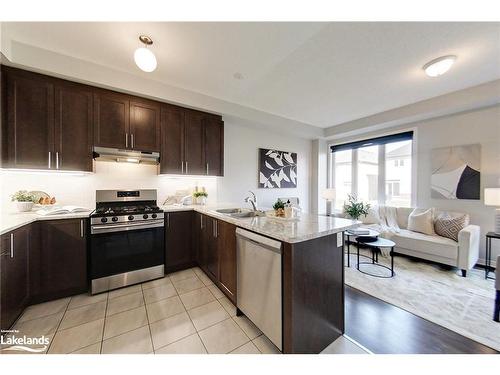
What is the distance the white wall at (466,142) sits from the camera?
294 centimetres

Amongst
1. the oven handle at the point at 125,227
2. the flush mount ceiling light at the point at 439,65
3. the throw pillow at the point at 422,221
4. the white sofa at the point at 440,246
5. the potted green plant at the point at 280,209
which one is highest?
the flush mount ceiling light at the point at 439,65

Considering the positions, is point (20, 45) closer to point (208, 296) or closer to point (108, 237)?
point (108, 237)

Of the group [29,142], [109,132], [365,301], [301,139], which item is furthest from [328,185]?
[29,142]

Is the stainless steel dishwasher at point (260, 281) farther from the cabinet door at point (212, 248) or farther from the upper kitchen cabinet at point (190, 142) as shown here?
the upper kitchen cabinet at point (190, 142)

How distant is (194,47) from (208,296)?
279 cm

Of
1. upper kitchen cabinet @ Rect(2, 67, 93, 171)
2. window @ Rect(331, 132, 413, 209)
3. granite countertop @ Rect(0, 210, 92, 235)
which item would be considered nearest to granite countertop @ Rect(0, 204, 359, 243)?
granite countertop @ Rect(0, 210, 92, 235)

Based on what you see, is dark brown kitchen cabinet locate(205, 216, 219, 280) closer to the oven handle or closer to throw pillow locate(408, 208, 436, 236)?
the oven handle

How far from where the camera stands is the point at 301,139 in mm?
5090

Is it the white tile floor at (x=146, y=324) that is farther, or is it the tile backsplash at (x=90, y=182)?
the tile backsplash at (x=90, y=182)

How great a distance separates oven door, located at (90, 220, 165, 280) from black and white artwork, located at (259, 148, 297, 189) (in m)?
2.46

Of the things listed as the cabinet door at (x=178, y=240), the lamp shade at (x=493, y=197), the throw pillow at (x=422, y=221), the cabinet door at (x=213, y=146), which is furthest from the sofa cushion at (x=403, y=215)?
the cabinet door at (x=178, y=240)

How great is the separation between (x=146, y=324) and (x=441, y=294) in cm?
328

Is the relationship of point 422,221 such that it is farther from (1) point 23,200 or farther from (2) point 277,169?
(1) point 23,200

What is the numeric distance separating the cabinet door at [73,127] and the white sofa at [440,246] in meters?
4.95
